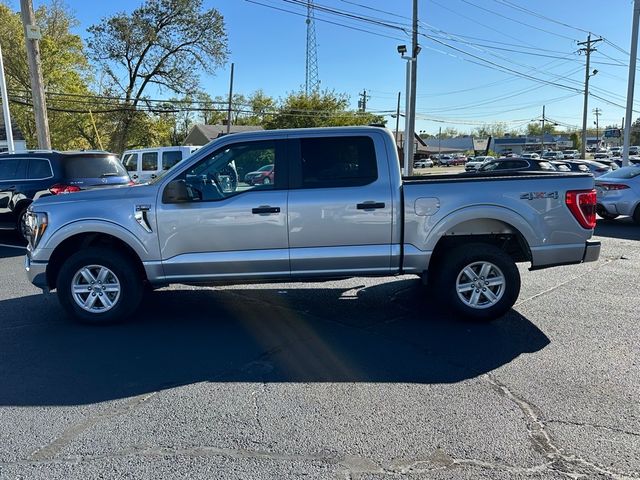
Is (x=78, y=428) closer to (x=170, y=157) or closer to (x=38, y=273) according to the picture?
(x=38, y=273)

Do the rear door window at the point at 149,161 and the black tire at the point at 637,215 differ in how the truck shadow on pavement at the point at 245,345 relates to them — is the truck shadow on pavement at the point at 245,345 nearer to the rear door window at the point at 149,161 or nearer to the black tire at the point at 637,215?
the black tire at the point at 637,215

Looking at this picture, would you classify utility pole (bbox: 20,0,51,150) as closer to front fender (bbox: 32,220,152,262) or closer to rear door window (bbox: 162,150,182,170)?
rear door window (bbox: 162,150,182,170)

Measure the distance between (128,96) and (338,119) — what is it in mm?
21635

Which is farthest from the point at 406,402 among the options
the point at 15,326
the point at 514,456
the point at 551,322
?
the point at 15,326

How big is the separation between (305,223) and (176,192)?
1.32 meters

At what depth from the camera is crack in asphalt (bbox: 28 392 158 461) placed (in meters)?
3.03

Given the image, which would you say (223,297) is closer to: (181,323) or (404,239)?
(181,323)

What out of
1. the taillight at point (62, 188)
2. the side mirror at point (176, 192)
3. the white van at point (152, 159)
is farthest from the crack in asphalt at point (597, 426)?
the white van at point (152, 159)

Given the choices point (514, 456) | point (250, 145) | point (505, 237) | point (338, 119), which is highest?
point (338, 119)

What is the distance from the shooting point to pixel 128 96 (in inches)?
1422

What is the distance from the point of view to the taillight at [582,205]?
5195 millimetres

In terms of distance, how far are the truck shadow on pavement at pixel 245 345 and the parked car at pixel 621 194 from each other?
8.52m

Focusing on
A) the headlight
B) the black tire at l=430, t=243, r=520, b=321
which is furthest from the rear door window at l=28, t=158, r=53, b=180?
the black tire at l=430, t=243, r=520, b=321

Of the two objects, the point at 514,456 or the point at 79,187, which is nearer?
the point at 514,456
